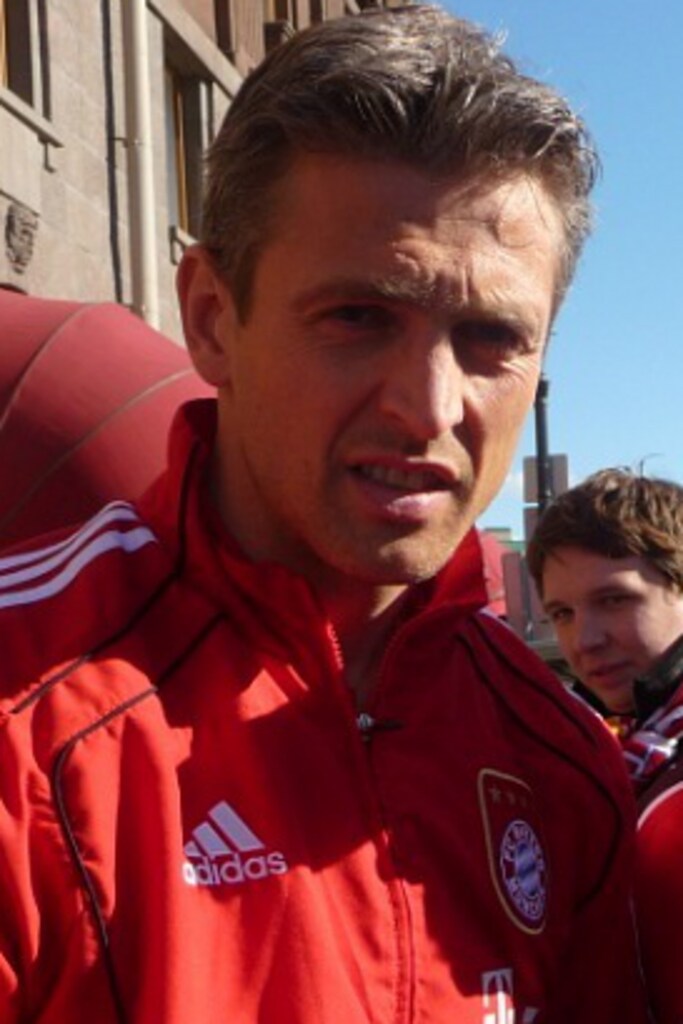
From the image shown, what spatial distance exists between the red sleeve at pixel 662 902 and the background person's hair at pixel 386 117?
0.77 meters

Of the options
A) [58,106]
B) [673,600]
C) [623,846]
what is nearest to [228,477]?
[623,846]

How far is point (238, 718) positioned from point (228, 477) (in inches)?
13.3

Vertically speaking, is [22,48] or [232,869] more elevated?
[22,48]

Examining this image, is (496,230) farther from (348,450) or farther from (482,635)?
(482,635)

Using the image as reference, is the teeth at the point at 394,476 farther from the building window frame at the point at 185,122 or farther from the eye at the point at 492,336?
the building window frame at the point at 185,122

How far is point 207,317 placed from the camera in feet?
7.22

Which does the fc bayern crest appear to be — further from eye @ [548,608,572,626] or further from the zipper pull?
eye @ [548,608,572,626]

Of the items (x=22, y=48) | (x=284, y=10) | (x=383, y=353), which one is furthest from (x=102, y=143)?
(x=383, y=353)

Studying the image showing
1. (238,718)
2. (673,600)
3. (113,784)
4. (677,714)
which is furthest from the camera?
(673,600)

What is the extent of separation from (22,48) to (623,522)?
744 cm

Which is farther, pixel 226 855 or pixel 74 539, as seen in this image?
pixel 74 539

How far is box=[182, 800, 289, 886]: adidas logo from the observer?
188 centimetres

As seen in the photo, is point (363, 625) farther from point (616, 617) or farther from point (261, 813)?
point (616, 617)

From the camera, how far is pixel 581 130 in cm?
220
